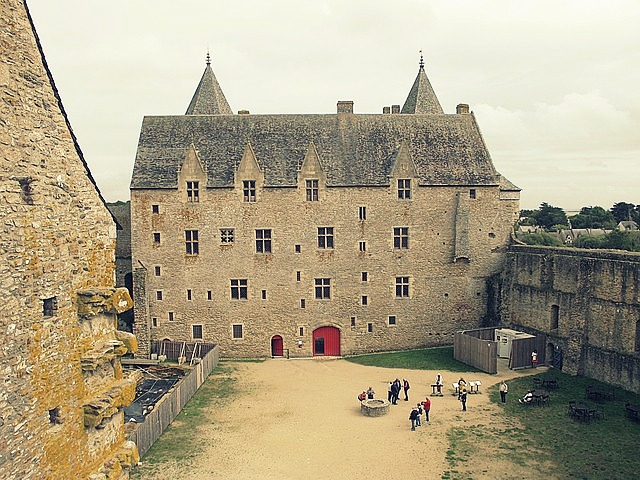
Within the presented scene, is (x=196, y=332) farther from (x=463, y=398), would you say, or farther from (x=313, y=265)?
(x=463, y=398)

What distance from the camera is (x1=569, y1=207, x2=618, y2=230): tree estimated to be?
3893 inches

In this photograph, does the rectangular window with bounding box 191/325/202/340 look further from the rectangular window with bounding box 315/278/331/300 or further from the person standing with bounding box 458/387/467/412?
the person standing with bounding box 458/387/467/412

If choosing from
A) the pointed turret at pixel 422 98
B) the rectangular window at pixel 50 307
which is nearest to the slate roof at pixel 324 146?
the pointed turret at pixel 422 98

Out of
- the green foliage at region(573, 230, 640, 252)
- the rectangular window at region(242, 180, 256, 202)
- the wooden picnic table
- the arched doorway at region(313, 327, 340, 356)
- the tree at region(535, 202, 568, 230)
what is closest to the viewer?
the wooden picnic table

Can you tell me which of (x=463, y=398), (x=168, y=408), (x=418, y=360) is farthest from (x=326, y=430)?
(x=418, y=360)

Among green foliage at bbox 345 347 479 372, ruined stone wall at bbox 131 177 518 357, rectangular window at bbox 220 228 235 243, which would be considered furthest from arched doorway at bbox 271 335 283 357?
rectangular window at bbox 220 228 235 243

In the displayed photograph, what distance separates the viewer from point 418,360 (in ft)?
106

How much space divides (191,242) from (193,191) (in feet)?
10.2

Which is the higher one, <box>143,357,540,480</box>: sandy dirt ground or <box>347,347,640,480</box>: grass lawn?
<box>347,347,640,480</box>: grass lawn

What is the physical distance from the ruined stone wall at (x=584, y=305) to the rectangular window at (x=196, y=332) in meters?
19.0

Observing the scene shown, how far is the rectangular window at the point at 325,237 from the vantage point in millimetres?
34188

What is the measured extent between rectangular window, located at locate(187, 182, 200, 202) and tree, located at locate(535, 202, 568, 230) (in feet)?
296

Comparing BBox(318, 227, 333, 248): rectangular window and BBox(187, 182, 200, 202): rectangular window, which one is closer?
BBox(187, 182, 200, 202): rectangular window

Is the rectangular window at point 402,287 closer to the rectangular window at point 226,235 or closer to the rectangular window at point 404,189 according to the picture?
the rectangular window at point 404,189
